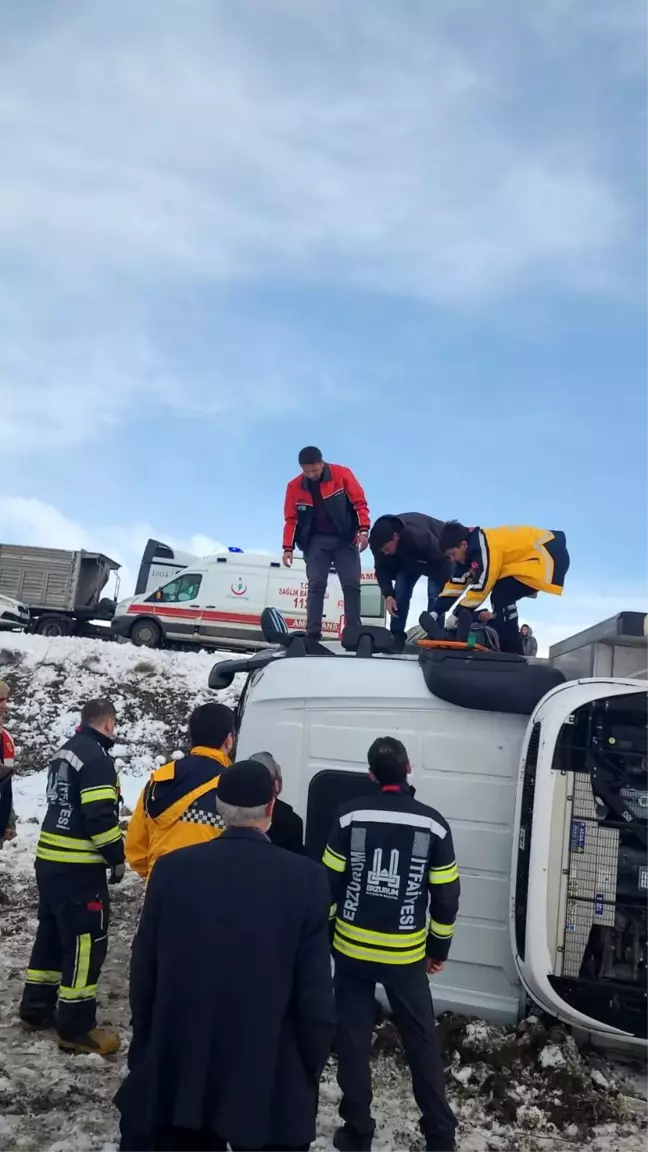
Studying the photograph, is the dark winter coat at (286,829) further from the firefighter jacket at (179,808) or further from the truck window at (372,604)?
the truck window at (372,604)

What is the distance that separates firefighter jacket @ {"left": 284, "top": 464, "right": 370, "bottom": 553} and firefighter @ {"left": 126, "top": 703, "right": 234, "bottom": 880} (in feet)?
10.9

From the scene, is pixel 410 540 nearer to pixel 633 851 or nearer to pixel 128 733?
pixel 633 851

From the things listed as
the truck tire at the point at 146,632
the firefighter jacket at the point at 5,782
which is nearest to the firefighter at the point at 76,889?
the firefighter jacket at the point at 5,782

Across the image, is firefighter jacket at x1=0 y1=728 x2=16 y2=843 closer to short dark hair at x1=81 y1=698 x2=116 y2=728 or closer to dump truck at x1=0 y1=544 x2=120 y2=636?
short dark hair at x1=81 y1=698 x2=116 y2=728

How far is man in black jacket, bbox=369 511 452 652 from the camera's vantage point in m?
6.62

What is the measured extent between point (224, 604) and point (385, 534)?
12.8m

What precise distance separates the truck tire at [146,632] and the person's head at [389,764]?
15.6m

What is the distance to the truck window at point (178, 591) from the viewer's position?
62.6 feet

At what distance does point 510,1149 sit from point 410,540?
4057 millimetres

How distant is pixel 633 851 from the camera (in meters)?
4.18

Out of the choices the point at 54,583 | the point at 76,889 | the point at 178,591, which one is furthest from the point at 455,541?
the point at 54,583

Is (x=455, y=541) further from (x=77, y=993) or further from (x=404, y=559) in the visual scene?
(x=77, y=993)

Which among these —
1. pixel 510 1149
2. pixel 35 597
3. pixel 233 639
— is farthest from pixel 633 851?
pixel 35 597

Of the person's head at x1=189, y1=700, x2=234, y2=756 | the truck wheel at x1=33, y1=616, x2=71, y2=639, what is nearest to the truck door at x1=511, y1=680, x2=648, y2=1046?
the person's head at x1=189, y1=700, x2=234, y2=756
